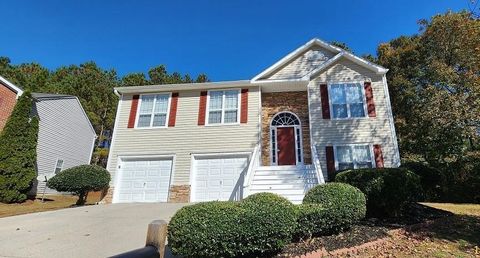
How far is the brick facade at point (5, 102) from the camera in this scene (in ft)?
52.5

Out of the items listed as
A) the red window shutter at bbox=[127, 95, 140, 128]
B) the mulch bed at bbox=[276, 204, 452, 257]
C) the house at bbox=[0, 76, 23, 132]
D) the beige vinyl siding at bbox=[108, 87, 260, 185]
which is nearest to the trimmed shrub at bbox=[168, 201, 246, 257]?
the mulch bed at bbox=[276, 204, 452, 257]

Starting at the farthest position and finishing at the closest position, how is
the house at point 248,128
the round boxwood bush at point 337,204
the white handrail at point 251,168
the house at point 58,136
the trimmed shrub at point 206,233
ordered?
the house at point 58,136 < the house at point 248,128 < the white handrail at point 251,168 < the round boxwood bush at point 337,204 < the trimmed shrub at point 206,233

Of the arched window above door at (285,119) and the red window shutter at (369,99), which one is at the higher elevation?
the red window shutter at (369,99)

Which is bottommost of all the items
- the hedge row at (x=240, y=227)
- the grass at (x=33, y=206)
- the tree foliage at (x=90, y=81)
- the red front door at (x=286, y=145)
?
the grass at (x=33, y=206)

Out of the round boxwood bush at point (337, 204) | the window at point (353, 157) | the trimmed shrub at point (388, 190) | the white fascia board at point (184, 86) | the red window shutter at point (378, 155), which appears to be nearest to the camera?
the round boxwood bush at point (337, 204)

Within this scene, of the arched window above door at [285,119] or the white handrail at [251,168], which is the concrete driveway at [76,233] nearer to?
the white handrail at [251,168]

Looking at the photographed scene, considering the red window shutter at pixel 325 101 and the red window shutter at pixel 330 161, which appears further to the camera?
the red window shutter at pixel 325 101

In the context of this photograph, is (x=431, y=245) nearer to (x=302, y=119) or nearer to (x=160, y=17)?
(x=302, y=119)

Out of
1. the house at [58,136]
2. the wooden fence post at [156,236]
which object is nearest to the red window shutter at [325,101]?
the wooden fence post at [156,236]

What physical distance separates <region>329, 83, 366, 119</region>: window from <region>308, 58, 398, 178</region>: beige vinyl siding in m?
0.31

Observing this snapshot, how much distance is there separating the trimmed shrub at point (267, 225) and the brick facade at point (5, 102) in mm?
16705

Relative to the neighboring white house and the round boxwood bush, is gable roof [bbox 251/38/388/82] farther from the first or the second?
the neighboring white house

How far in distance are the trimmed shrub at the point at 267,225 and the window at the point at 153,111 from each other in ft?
34.0

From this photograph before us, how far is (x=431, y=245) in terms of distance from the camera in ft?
20.1
